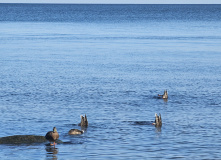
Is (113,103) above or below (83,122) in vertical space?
above

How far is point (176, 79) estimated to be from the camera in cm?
5197

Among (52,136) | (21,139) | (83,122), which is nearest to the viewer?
(52,136)

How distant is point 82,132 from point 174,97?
13.3m

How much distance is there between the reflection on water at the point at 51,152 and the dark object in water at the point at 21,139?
1.11 m

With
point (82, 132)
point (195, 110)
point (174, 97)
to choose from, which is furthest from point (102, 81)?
point (82, 132)

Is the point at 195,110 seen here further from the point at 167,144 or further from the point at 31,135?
the point at 31,135

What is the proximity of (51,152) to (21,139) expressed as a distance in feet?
8.57

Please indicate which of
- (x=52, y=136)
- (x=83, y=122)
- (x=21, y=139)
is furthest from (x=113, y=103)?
(x=52, y=136)

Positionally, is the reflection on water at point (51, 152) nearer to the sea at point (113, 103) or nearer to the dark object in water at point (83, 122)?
the sea at point (113, 103)

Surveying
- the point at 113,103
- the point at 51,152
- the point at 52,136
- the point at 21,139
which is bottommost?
the point at 51,152

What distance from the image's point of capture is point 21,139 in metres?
29.7

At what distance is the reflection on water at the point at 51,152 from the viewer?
26950mm

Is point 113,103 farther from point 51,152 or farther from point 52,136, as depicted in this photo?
point 51,152

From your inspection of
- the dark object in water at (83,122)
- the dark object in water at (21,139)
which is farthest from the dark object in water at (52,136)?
the dark object in water at (83,122)
